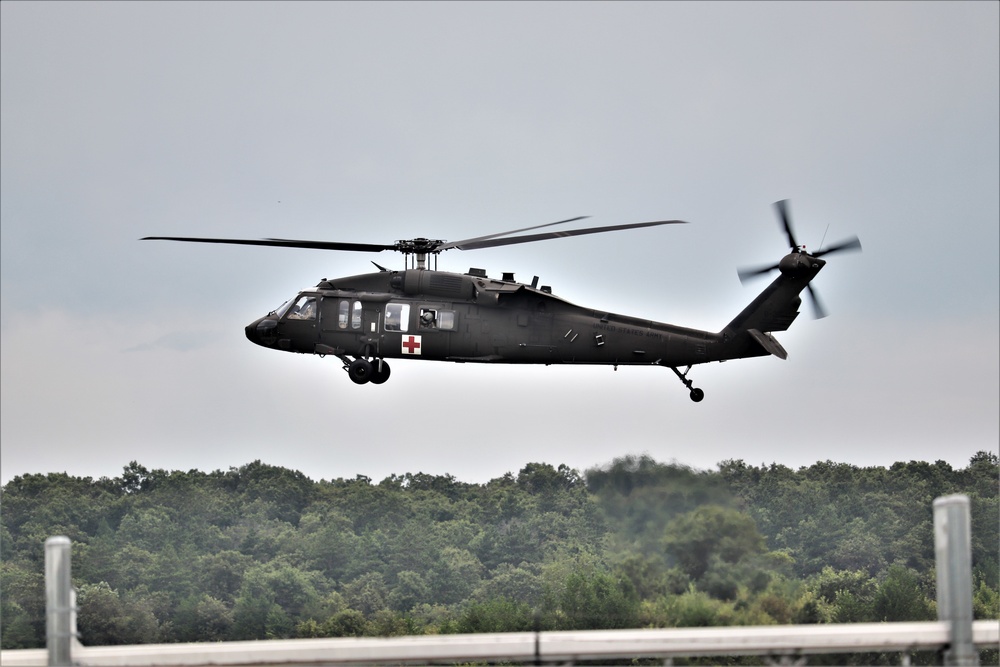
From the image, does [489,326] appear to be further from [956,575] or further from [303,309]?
[956,575]

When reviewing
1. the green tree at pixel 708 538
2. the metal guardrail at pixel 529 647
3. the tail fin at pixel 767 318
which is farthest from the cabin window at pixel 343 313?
the metal guardrail at pixel 529 647

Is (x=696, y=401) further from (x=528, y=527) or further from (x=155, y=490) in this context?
(x=155, y=490)

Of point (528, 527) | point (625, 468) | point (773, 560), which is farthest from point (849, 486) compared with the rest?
point (625, 468)

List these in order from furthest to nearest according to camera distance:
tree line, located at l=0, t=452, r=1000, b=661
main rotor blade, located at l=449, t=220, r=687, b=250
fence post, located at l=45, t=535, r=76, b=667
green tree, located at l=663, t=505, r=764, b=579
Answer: tree line, located at l=0, t=452, r=1000, b=661, green tree, located at l=663, t=505, r=764, b=579, main rotor blade, located at l=449, t=220, r=687, b=250, fence post, located at l=45, t=535, r=76, b=667

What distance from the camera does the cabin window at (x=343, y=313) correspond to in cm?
4053

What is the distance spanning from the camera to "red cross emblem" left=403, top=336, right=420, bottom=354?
40094mm

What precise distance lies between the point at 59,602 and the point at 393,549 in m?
73.2

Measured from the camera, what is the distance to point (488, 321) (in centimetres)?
3969

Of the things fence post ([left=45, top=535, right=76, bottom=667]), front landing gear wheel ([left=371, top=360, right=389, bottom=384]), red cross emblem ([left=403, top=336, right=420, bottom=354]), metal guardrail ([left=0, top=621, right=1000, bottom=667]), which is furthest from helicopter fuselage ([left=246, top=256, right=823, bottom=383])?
fence post ([left=45, top=535, right=76, bottom=667])

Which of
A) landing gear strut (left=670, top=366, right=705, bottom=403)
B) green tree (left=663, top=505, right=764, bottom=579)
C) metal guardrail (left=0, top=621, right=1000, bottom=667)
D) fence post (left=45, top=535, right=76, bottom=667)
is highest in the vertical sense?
landing gear strut (left=670, top=366, right=705, bottom=403)

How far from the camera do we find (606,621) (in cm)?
6147

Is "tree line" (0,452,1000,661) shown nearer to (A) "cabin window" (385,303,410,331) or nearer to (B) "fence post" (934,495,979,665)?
(A) "cabin window" (385,303,410,331)

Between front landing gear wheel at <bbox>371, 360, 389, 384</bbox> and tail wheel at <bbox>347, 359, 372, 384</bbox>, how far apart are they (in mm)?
148

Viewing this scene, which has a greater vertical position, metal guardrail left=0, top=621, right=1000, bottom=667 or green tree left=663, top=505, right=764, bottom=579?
green tree left=663, top=505, right=764, bottom=579
